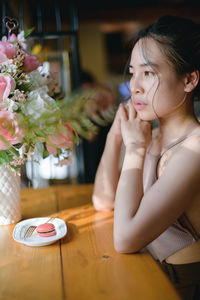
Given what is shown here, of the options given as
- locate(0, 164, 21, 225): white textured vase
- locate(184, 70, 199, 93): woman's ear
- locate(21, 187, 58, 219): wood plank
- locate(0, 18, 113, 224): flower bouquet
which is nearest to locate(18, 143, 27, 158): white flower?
locate(0, 18, 113, 224): flower bouquet

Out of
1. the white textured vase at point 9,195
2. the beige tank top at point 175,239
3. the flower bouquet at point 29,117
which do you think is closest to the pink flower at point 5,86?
the flower bouquet at point 29,117

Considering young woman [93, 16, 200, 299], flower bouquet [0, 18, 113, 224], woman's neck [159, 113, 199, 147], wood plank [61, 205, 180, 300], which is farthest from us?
woman's neck [159, 113, 199, 147]

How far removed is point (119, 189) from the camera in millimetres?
1030

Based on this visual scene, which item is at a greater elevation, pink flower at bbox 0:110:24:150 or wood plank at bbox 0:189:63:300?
pink flower at bbox 0:110:24:150

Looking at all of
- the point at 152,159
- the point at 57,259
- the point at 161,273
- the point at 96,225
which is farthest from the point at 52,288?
the point at 152,159

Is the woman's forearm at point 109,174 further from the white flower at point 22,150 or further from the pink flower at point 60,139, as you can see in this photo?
the white flower at point 22,150

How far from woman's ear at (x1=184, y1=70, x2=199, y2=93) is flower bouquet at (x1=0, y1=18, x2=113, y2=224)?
39cm

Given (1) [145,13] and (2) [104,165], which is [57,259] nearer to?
(2) [104,165]

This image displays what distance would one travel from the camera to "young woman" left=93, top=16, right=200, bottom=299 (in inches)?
37.7

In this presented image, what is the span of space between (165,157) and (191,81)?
28 cm

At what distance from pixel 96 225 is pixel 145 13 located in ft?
18.5

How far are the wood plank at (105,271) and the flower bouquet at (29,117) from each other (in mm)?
286

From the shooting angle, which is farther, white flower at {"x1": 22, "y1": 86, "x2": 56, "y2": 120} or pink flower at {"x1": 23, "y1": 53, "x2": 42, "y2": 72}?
pink flower at {"x1": 23, "y1": 53, "x2": 42, "y2": 72}

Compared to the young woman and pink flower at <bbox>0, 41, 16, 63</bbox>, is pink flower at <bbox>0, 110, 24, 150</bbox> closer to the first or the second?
pink flower at <bbox>0, 41, 16, 63</bbox>
